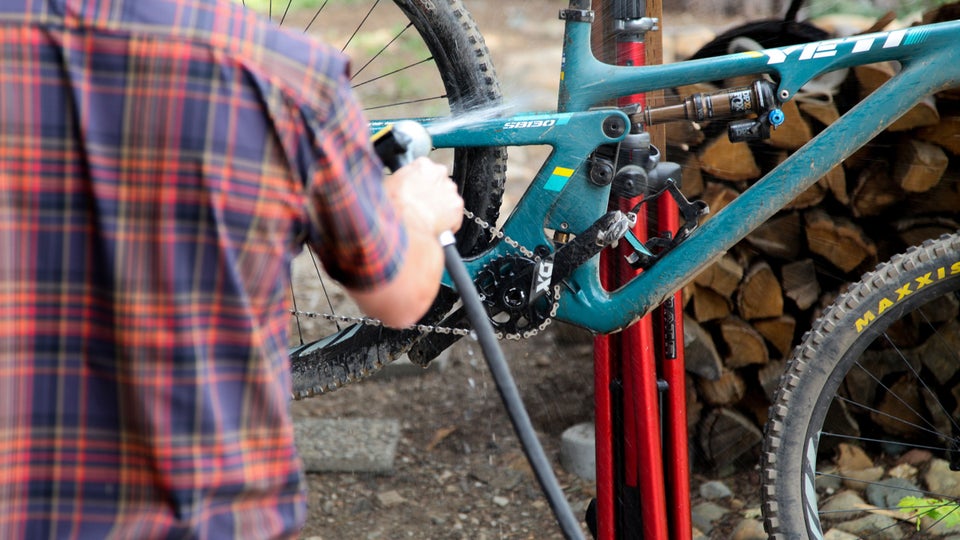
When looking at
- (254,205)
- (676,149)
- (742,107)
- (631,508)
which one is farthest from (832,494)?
(254,205)

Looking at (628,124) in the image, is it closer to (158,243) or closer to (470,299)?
(470,299)

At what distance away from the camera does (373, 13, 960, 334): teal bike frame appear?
181 centimetres

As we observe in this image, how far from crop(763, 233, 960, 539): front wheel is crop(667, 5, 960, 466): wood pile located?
8.5 inches

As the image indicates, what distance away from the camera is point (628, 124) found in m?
1.82

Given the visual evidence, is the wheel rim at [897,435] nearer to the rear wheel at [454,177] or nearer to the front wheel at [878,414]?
the front wheel at [878,414]

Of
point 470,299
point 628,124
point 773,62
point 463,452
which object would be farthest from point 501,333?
point 463,452

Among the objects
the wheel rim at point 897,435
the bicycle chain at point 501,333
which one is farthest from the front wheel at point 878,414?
the bicycle chain at point 501,333

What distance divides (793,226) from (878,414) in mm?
605

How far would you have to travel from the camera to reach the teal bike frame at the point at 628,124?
181 centimetres

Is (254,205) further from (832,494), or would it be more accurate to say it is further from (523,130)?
(832,494)

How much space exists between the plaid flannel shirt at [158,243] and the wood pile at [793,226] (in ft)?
5.57

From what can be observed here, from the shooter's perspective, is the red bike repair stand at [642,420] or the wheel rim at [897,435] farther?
the wheel rim at [897,435]

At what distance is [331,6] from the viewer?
324 inches

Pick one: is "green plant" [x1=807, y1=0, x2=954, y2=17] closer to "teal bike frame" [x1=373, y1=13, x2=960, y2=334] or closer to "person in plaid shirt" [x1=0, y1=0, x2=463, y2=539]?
"teal bike frame" [x1=373, y1=13, x2=960, y2=334]
